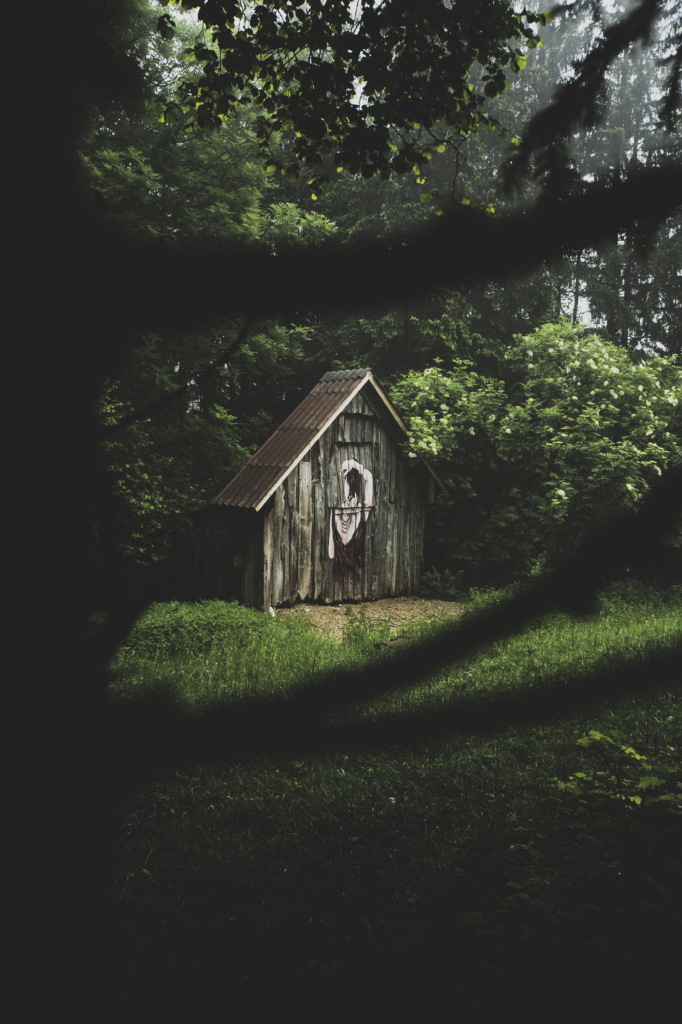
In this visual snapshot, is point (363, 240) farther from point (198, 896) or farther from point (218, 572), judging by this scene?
point (218, 572)

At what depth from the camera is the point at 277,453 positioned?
15.1m

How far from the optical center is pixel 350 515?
627 inches

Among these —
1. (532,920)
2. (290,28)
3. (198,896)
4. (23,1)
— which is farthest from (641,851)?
(290,28)

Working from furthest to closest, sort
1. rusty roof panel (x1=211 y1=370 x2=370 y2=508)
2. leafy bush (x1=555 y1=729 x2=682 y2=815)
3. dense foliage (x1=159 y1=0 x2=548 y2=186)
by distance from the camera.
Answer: rusty roof panel (x1=211 y1=370 x2=370 y2=508) < leafy bush (x1=555 y1=729 x2=682 y2=815) < dense foliage (x1=159 y1=0 x2=548 y2=186)

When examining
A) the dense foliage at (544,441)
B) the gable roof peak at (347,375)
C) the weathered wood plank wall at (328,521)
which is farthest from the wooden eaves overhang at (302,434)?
the dense foliage at (544,441)

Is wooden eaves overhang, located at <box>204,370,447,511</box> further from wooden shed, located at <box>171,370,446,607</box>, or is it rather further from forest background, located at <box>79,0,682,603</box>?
forest background, located at <box>79,0,682,603</box>

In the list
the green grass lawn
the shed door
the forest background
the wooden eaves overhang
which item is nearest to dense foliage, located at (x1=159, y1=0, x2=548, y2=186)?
the green grass lawn

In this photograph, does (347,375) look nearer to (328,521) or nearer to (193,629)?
(328,521)

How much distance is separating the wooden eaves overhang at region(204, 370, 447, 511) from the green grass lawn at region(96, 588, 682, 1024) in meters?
6.72

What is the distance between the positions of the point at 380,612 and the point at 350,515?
2.42 m

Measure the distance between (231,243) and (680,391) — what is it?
61.9 ft

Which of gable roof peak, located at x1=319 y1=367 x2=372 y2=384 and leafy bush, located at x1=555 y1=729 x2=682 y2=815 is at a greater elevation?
gable roof peak, located at x1=319 y1=367 x2=372 y2=384

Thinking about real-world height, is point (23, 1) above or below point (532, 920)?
above

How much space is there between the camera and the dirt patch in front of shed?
44.5ft
